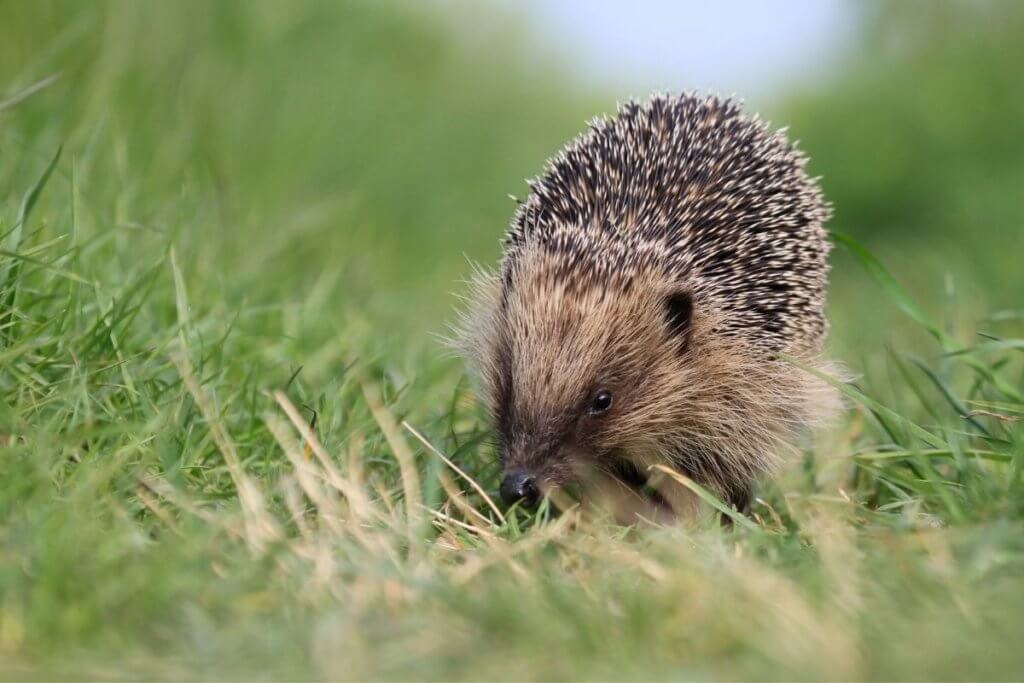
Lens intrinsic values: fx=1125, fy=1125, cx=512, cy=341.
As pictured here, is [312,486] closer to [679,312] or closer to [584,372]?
[584,372]

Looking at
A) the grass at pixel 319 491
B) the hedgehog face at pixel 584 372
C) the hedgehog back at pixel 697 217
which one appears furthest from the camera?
the hedgehog back at pixel 697 217

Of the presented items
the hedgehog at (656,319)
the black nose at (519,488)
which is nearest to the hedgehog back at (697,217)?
the hedgehog at (656,319)

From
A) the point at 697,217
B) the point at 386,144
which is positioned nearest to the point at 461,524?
the point at 697,217

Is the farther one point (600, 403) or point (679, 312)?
point (679, 312)

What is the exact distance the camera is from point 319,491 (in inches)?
150

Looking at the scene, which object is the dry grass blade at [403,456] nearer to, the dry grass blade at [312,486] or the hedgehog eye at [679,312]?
the dry grass blade at [312,486]

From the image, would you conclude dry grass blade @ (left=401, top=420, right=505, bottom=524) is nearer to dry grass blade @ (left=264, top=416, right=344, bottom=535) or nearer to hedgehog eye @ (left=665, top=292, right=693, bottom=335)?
dry grass blade @ (left=264, top=416, right=344, bottom=535)

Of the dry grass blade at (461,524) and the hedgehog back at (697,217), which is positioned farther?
the hedgehog back at (697,217)

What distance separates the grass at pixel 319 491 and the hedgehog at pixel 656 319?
0.26 m

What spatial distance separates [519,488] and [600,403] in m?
0.56

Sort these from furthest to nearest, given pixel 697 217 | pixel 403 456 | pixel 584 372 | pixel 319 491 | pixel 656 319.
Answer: pixel 697 217, pixel 656 319, pixel 584 372, pixel 403 456, pixel 319 491

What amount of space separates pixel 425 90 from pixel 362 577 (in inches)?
344

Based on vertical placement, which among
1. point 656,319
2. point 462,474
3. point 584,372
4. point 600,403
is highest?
point 656,319

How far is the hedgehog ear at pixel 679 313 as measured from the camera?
4535 mm
